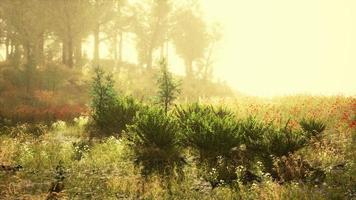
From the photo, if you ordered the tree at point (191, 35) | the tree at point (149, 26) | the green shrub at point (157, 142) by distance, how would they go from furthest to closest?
the tree at point (191, 35), the tree at point (149, 26), the green shrub at point (157, 142)

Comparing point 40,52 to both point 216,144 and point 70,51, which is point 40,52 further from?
point 216,144

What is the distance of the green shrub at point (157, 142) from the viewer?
397 inches

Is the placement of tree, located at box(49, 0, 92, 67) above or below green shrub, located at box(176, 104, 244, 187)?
above

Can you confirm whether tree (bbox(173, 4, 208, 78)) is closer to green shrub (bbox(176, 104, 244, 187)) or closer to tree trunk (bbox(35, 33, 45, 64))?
tree trunk (bbox(35, 33, 45, 64))

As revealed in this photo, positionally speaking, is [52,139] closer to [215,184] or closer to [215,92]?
[215,184]

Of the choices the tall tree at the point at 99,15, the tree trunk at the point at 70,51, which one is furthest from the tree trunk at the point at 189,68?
the tree trunk at the point at 70,51

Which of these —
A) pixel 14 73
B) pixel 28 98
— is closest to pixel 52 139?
pixel 28 98

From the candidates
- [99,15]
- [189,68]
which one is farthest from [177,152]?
[189,68]

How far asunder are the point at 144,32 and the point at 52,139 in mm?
30291

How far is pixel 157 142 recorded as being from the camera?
34.4ft

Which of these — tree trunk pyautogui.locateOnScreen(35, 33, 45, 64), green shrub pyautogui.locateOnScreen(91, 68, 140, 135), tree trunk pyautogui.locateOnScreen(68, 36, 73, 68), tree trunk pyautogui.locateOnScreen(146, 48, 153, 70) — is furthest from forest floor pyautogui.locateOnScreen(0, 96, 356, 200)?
tree trunk pyautogui.locateOnScreen(146, 48, 153, 70)

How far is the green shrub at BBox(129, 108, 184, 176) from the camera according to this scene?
10.1m

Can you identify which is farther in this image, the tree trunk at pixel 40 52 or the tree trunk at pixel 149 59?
the tree trunk at pixel 149 59

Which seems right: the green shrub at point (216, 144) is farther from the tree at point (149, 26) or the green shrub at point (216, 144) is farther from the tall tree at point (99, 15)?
the tree at point (149, 26)
